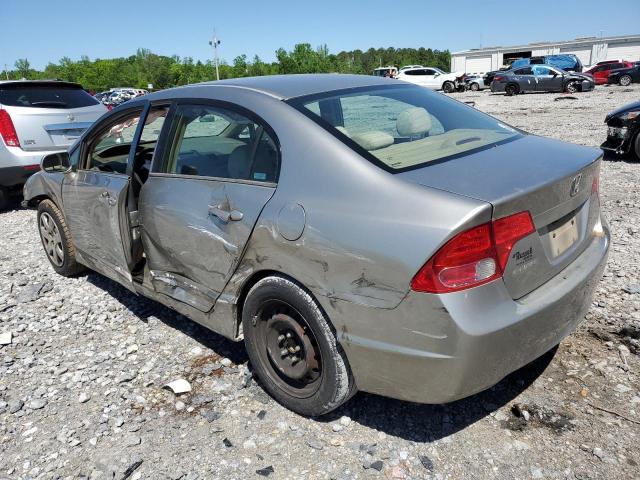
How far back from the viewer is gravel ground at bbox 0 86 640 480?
7.88 feet

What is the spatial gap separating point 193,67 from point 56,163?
290ft

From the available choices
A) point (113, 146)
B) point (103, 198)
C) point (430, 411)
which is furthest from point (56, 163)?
point (430, 411)

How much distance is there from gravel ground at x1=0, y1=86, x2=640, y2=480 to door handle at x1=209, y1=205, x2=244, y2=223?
102cm

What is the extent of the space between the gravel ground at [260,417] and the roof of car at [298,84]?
1.66 meters

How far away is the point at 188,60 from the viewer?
91875mm

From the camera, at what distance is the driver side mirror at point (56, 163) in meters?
4.22

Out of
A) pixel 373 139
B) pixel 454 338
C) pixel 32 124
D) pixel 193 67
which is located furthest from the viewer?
pixel 193 67

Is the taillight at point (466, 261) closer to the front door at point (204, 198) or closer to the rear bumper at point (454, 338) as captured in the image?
the rear bumper at point (454, 338)

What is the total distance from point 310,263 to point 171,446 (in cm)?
118

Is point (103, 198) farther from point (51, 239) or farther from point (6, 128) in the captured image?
point (6, 128)

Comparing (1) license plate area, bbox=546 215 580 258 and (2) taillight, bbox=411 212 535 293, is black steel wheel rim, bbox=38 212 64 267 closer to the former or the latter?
(2) taillight, bbox=411 212 535 293

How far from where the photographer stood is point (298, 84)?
9.96 feet

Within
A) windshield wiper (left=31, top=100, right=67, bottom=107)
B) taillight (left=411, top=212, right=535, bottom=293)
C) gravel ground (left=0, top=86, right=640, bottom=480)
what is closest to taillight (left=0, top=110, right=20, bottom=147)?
windshield wiper (left=31, top=100, right=67, bottom=107)

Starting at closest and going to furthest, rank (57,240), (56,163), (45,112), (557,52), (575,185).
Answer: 1. (575,185)
2. (56,163)
3. (57,240)
4. (45,112)
5. (557,52)
